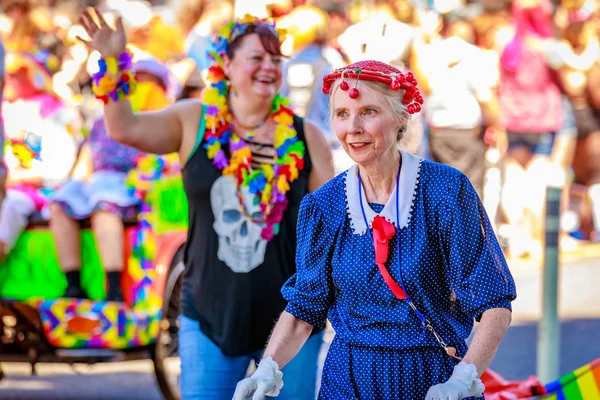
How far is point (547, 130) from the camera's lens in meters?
13.2

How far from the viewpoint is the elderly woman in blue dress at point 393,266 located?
10.2ft

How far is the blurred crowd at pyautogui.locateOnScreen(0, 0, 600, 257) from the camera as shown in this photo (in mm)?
11125

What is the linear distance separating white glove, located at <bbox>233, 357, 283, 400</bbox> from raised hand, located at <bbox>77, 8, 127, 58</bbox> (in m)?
1.80

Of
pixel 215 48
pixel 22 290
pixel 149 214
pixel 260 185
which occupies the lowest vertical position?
pixel 22 290

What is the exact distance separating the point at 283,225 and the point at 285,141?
34 cm

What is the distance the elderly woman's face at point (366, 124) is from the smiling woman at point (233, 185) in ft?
4.36

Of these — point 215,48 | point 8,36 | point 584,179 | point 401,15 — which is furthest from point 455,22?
point 215,48

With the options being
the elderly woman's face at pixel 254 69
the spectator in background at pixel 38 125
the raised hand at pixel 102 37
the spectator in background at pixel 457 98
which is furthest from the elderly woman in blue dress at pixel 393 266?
the spectator in background at pixel 457 98

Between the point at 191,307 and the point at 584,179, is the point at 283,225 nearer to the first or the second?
the point at 191,307

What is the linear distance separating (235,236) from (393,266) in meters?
1.44

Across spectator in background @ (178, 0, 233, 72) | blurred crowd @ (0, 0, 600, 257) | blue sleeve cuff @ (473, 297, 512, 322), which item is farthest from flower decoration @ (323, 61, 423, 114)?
spectator in background @ (178, 0, 233, 72)

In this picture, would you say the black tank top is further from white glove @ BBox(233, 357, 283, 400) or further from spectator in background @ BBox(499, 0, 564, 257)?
spectator in background @ BBox(499, 0, 564, 257)

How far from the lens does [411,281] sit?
3.13m

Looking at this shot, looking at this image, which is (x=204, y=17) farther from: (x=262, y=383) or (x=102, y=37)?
(x=262, y=383)
